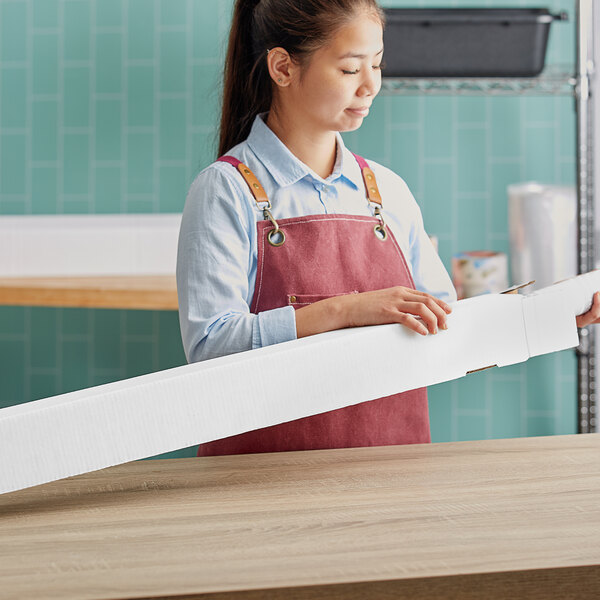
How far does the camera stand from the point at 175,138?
78.7 inches

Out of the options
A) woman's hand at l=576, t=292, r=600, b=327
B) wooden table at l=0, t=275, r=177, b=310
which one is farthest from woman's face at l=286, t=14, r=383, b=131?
wooden table at l=0, t=275, r=177, b=310

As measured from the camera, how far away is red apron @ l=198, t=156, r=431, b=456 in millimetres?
946

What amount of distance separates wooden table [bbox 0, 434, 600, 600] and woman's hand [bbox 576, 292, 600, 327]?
138 millimetres

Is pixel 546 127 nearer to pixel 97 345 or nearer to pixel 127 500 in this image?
pixel 97 345

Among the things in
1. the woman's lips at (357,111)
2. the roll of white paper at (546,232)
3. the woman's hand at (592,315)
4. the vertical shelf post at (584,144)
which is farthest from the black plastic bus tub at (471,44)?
the woman's hand at (592,315)

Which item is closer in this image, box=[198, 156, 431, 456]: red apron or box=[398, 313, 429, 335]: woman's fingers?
box=[398, 313, 429, 335]: woman's fingers

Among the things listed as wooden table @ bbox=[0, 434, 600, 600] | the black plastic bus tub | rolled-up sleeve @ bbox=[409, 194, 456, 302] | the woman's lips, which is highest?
the black plastic bus tub

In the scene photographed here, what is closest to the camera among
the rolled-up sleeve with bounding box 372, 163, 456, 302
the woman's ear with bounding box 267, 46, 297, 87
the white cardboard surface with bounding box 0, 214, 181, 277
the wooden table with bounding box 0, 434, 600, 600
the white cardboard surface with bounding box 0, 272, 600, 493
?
the wooden table with bounding box 0, 434, 600, 600

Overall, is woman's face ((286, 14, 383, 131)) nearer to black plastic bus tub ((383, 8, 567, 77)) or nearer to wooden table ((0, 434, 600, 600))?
wooden table ((0, 434, 600, 600))

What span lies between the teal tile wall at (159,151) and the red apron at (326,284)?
1024mm

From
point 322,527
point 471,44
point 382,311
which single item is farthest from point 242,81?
point 471,44

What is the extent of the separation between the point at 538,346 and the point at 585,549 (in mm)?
314

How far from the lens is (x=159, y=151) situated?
1999 mm

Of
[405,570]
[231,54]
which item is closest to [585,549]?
[405,570]
